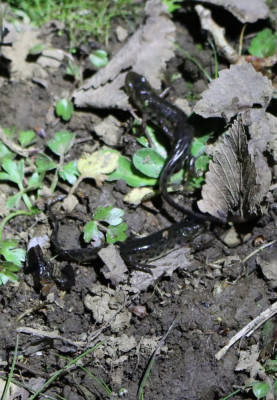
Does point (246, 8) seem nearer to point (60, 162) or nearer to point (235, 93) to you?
point (235, 93)

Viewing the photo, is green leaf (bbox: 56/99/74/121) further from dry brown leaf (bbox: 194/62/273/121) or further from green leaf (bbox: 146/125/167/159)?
dry brown leaf (bbox: 194/62/273/121)

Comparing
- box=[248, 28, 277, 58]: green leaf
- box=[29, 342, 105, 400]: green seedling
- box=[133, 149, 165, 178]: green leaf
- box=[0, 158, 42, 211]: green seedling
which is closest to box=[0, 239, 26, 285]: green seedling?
box=[0, 158, 42, 211]: green seedling

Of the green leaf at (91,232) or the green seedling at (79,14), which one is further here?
the green seedling at (79,14)

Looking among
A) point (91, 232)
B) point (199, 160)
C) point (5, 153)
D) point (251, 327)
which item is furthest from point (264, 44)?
point (251, 327)

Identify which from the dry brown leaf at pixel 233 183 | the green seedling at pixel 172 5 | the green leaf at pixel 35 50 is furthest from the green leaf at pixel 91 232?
the green seedling at pixel 172 5

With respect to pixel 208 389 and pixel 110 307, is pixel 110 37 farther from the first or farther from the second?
pixel 208 389

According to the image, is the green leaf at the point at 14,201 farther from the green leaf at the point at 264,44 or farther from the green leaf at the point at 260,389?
the green leaf at the point at 264,44
